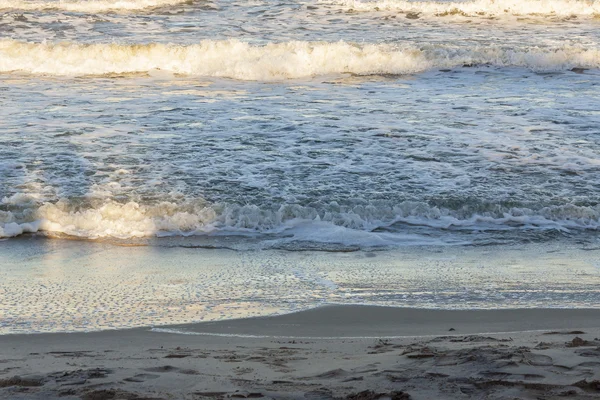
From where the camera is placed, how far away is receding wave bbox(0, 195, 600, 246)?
6.75 meters

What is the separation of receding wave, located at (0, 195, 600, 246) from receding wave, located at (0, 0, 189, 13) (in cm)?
1624

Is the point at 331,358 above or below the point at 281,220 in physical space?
above

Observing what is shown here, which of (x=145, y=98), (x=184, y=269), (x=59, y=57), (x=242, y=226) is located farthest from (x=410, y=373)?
(x=59, y=57)

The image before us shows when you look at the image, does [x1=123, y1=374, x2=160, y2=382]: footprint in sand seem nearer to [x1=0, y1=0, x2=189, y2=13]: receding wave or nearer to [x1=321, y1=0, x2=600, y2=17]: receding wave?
[x1=321, y1=0, x2=600, y2=17]: receding wave

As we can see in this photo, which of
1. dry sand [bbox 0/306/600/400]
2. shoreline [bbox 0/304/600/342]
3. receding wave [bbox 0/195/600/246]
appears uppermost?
dry sand [bbox 0/306/600/400]

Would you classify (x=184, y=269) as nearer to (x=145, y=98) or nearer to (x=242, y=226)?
(x=242, y=226)

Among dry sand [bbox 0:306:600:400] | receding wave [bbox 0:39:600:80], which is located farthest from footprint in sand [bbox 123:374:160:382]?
receding wave [bbox 0:39:600:80]

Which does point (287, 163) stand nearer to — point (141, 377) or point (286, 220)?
point (286, 220)

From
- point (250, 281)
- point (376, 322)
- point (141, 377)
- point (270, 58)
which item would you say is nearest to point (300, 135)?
point (250, 281)

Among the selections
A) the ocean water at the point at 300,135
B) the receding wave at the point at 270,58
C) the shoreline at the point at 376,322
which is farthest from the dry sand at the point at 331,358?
the receding wave at the point at 270,58

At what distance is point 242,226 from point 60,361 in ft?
11.0

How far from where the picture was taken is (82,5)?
73.6 feet

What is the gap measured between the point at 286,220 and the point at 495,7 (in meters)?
17.1

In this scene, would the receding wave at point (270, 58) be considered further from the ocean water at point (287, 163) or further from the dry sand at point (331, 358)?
the dry sand at point (331, 358)
